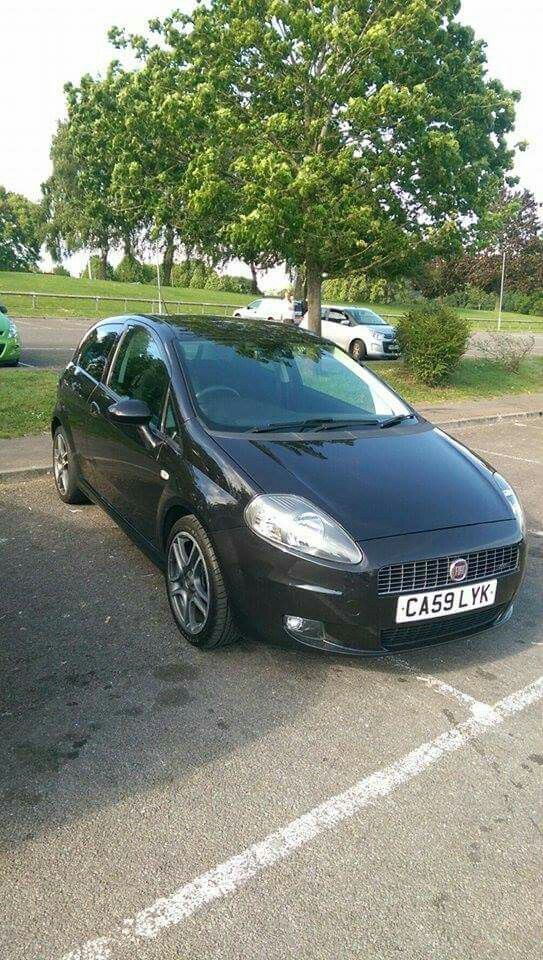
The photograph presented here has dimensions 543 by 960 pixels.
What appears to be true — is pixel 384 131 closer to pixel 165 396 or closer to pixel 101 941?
pixel 165 396

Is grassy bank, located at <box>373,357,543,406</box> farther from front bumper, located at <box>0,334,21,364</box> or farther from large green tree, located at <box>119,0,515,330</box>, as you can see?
front bumper, located at <box>0,334,21,364</box>

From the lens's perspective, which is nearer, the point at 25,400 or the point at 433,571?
the point at 433,571

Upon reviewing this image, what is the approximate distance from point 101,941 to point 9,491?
474cm

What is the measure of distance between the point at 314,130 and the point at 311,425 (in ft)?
36.7

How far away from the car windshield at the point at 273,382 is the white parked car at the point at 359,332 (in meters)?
15.7

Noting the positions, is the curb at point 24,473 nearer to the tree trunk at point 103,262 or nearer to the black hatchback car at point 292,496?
the black hatchback car at point 292,496

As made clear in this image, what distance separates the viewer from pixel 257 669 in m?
3.40

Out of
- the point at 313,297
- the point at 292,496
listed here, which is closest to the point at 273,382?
the point at 292,496

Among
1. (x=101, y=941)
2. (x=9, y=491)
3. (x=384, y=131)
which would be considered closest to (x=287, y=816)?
(x=101, y=941)

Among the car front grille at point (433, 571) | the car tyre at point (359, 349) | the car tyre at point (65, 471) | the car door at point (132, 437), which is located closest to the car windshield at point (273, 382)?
the car door at point (132, 437)

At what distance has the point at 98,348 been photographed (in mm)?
5301

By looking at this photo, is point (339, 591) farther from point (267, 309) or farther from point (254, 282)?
point (254, 282)

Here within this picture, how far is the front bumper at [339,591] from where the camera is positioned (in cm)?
302

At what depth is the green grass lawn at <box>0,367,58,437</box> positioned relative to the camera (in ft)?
27.2
